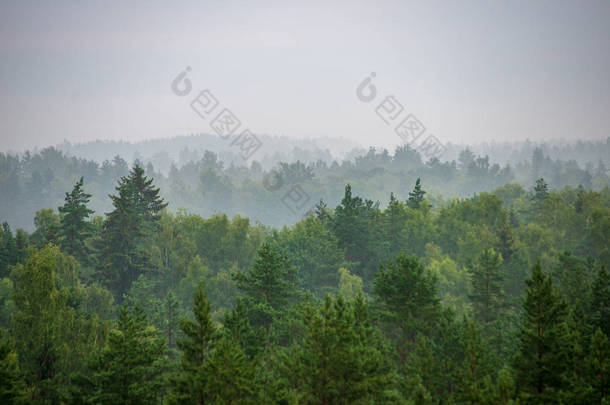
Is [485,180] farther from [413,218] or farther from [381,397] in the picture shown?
[381,397]

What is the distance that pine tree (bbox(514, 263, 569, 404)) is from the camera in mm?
14117

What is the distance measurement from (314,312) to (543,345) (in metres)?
8.33

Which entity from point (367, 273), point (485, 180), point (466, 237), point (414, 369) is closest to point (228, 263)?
point (367, 273)

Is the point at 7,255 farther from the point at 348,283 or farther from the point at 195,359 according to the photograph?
the point at 195,359

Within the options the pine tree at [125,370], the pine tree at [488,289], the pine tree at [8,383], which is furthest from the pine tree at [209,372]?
the pine tree at [488,289]

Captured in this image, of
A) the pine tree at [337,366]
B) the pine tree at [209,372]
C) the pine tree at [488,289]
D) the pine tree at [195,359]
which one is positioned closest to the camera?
the pine tree at [209,372]

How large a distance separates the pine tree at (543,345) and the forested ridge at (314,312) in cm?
6

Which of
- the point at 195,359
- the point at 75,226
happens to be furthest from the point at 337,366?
the point at 75,226

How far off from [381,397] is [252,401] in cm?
486

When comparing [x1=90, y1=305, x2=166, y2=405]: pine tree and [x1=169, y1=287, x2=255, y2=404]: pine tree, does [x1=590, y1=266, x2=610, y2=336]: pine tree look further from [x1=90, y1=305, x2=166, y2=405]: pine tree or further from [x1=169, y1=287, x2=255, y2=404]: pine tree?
[x1=90, y1=305, x2=166, y2=405]: pine tree

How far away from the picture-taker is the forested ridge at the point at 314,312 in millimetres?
14609

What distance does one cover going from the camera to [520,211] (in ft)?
229

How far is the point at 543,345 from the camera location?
47.7 feet

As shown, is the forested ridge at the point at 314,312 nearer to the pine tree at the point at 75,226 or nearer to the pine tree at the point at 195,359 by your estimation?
the pine tree at the point at 195,359
